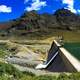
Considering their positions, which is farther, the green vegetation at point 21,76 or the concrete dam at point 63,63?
the concrete dam at point 63,63

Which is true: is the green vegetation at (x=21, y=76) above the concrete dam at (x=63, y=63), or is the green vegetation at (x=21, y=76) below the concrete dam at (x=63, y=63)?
above

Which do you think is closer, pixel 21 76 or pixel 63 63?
pixel 21 76

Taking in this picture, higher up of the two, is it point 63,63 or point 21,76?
point 21,76

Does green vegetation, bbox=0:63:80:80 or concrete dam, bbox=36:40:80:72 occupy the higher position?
green vegetation, bbox=0:63:80:80

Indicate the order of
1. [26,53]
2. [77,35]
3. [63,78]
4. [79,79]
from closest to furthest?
[79,79]
[63,78]
[26,53]
[77,35]

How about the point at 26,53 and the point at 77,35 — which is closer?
the point at 26,53

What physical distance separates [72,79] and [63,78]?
2.54 feet

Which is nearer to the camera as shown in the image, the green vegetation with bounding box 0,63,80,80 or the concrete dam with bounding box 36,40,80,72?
the green vegetation with bounding box 0,63,80,80

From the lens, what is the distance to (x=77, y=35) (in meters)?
193

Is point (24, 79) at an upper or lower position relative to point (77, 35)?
upper

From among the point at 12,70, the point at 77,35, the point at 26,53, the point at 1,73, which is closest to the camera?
the point at 1,73

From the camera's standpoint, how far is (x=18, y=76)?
16.2 meters

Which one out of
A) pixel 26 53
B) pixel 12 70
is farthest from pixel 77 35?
pixel 12 70

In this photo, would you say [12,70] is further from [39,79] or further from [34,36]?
[34,36]
